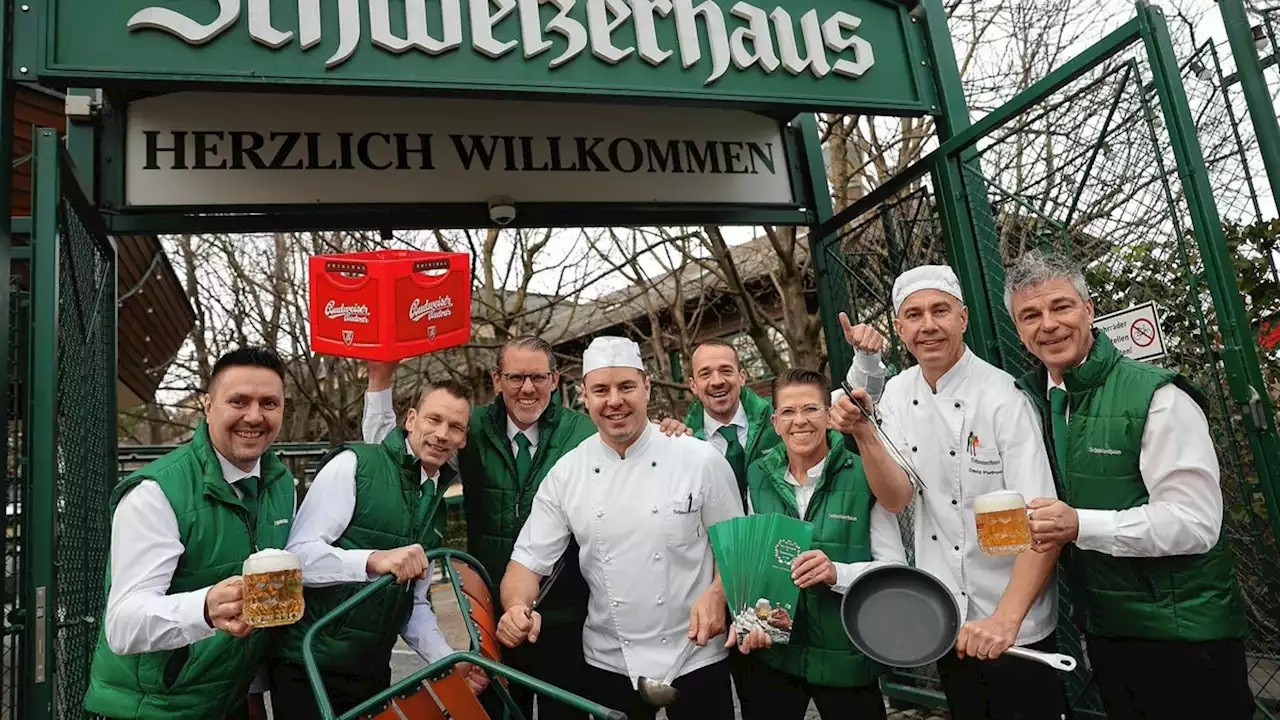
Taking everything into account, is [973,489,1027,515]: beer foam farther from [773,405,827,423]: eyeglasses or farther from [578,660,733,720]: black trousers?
[578,660,733,720]: black trousers

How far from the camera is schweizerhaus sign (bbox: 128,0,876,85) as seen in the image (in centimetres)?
351

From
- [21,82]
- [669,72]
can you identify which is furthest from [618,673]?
[21,82]

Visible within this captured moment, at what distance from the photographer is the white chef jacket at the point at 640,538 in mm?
2953

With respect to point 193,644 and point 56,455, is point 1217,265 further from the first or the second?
point 56,455

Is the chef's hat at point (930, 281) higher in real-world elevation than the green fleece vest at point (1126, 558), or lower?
higher

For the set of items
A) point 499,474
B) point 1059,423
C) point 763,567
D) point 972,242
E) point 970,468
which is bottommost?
point 763,567

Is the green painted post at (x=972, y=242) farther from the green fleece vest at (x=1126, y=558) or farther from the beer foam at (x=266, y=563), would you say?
the beer foam at (x=266, y=563)

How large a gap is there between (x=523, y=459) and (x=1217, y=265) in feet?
9.25

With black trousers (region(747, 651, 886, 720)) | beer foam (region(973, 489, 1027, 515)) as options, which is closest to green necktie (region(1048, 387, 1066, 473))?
beer foam (region(973, 489, 1027, 515))

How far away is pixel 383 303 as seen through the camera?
406 cm

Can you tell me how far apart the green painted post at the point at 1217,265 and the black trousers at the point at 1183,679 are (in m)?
0.66

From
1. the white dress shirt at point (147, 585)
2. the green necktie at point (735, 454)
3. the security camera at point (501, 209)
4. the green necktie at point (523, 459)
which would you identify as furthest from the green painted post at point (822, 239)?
the white dress shirt at point (147, 585)

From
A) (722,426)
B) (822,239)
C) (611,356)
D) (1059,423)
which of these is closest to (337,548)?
(611,356)

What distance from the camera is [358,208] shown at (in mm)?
4504
